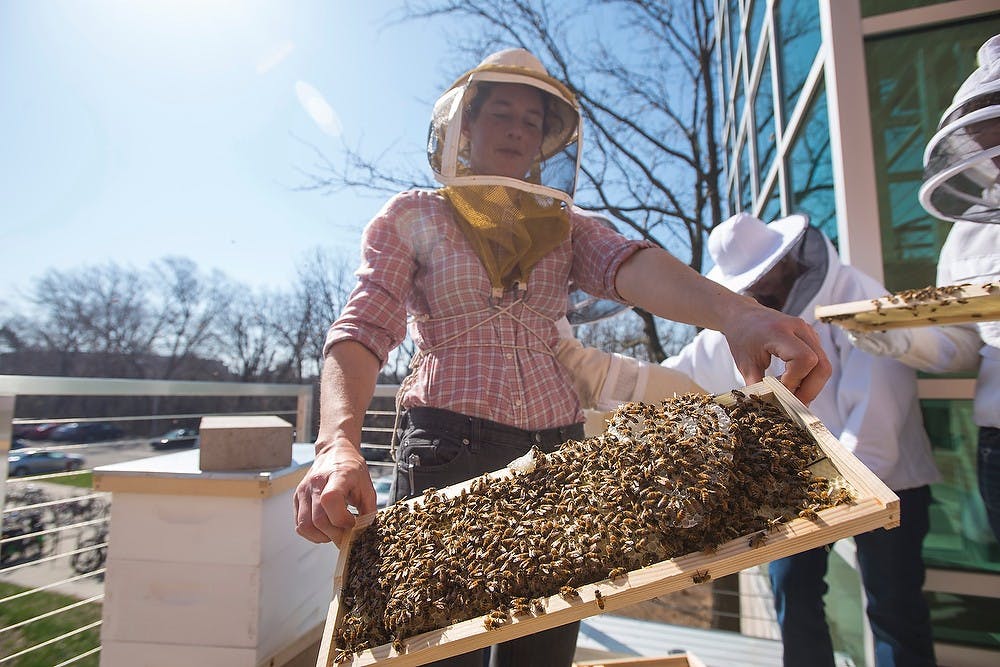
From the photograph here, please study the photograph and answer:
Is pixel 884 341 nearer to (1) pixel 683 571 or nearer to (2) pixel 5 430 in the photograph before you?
(1) pixel 683 571

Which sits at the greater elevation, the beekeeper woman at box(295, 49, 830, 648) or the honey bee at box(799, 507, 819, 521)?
the beekeeper woman at box(295, 49, 830, 648)

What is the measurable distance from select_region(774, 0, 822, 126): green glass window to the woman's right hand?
3.96 meters

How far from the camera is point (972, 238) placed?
1.95 metres

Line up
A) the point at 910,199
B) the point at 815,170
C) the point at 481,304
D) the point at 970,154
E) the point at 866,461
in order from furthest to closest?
the point at 815,170 → the point at 910,199 → the point at 866,461 → the point at 970,154 → the point at 481,304

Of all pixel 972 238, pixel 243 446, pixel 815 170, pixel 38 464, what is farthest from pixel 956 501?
pixel 38 464

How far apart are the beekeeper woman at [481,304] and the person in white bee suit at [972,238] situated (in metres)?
1.03

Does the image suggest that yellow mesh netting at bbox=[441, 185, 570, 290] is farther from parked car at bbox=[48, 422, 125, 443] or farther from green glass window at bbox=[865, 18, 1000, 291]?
parked car at bbox=[48, 422, 125, 443]

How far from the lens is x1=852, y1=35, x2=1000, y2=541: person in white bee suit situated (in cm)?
160

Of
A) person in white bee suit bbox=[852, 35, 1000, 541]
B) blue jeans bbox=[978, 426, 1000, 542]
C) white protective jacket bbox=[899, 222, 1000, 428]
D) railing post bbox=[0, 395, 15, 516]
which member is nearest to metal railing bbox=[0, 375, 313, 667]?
railing post bbox=[0, 395, 15, 516]

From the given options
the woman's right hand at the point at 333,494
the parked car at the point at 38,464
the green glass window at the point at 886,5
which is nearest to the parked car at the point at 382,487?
the woman's right hand at the point at 333,494

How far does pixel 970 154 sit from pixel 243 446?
285 cm

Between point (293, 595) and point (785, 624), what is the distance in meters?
2.14

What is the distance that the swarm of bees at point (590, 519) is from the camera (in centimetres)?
82

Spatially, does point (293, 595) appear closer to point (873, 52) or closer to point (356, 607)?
point (356, 607)
